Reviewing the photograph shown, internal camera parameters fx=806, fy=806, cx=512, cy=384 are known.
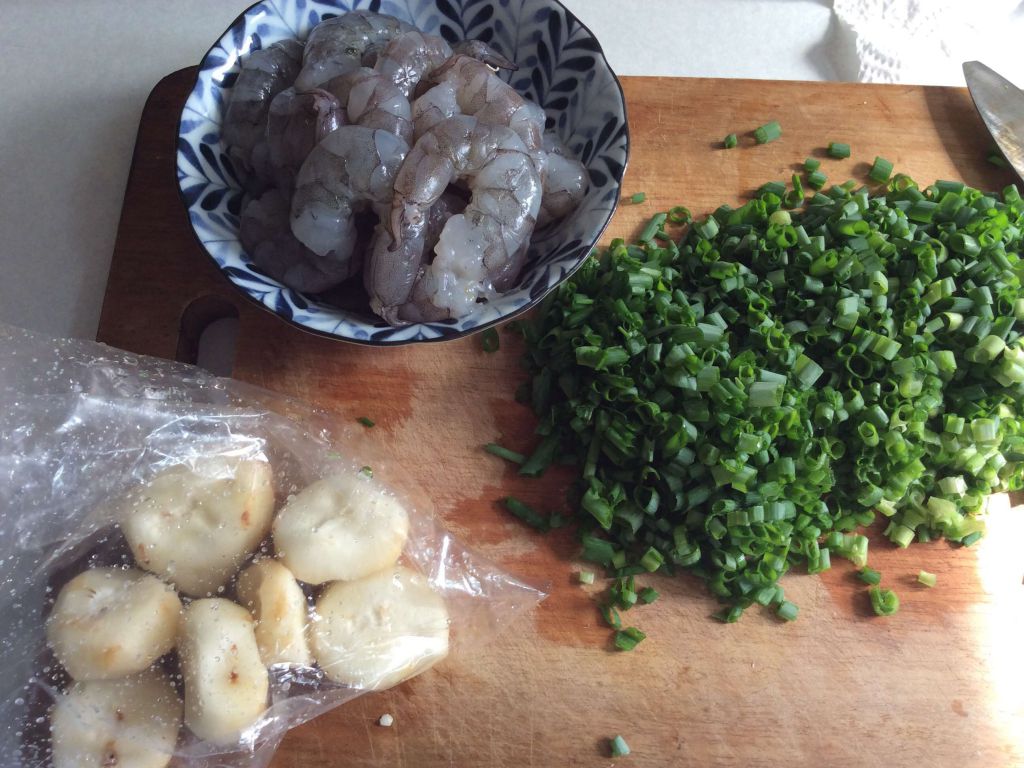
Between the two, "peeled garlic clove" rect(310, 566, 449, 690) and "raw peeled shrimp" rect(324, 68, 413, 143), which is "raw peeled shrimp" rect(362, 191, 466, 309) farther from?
"peeled garlic clove" rect(310, 566, 449, 690)

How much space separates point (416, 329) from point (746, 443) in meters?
0.52

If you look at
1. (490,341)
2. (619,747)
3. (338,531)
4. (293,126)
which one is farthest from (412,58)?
(619,747)

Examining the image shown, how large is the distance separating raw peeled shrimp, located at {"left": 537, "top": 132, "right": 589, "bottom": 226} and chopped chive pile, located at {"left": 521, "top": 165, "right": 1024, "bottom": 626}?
12cm

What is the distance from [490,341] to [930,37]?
53.6 inches

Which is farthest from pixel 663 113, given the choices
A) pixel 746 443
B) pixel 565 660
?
pixel 565 660

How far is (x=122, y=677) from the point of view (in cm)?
104

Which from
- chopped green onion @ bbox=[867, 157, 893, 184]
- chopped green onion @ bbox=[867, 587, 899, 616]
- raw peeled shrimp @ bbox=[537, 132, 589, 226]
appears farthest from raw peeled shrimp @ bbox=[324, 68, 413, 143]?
chopped green onion @ bbox=[867, 587, 899, 616]

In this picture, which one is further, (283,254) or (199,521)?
(283,254)

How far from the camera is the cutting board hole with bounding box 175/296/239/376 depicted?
145cm

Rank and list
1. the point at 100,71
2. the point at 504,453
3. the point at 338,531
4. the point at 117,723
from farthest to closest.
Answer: the point at 100,71, the point at 504,453, the point at 338,531, the point at 117,723

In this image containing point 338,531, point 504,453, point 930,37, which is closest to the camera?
point 338,531

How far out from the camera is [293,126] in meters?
1.27

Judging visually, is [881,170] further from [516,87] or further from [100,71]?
[100,71]

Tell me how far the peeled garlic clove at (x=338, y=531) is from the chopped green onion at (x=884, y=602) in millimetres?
754
